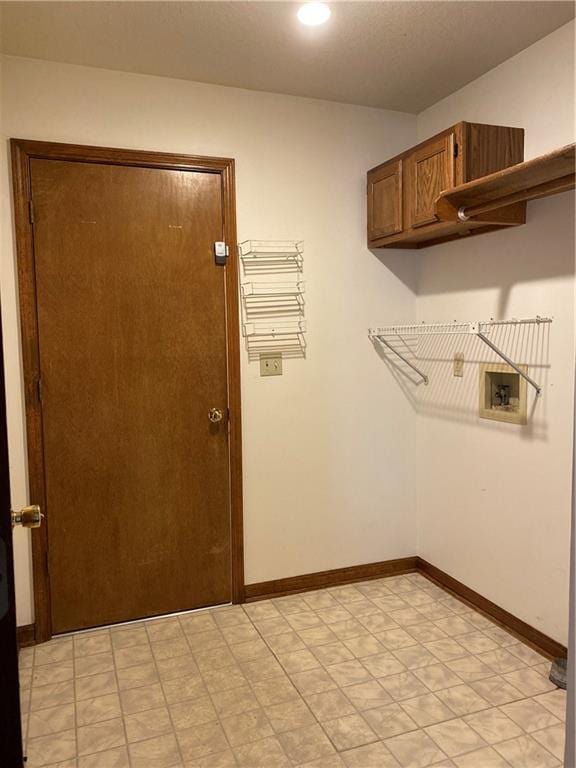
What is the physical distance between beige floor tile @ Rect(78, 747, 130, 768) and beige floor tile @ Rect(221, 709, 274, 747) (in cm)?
35

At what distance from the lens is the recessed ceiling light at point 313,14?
6.80ft

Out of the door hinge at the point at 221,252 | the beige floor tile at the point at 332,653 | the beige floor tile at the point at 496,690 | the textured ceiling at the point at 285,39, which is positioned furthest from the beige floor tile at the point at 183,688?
the textured ceiling at the point at 285,39

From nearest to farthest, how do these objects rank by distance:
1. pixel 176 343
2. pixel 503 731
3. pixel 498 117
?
pixel 503 731, pixel 498 117, pixel 176 343

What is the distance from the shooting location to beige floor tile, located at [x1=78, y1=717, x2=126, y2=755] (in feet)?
6.32

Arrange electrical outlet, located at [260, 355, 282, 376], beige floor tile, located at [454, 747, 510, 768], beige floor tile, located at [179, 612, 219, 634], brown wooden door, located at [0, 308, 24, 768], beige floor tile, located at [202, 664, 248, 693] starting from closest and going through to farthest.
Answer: brown wooden door, located at [0, 308, 24, 768], beige floor tile, located at [454, 747, 510, 768], beige floor tile, located at [202, 664, 248, 693], beige floor tile, located at [179, 612, 219, 634], electrical outlet, located at [260, 355, 282, 376]

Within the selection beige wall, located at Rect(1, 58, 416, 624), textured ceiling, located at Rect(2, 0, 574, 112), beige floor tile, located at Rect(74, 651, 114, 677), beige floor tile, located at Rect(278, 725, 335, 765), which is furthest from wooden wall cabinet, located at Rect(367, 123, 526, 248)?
beige floor tile, located at Rect(74, 651, 114, 677)

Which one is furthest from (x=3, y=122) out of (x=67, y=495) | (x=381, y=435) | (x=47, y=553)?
(x=381, y=435)

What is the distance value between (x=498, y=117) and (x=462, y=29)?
472 millimetres

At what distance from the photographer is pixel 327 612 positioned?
286 cm

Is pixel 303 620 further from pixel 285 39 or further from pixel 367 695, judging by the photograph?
pixel 285 39

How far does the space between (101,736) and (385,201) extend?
264cm

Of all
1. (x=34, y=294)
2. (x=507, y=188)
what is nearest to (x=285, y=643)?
(x=34, y=294)

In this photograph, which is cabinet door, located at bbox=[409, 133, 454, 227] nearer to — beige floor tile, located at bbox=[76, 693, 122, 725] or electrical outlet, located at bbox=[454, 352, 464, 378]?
electrical outlet, located at bbox=[454, 352, 464, 378]

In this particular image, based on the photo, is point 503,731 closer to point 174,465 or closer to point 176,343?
point 174,465
